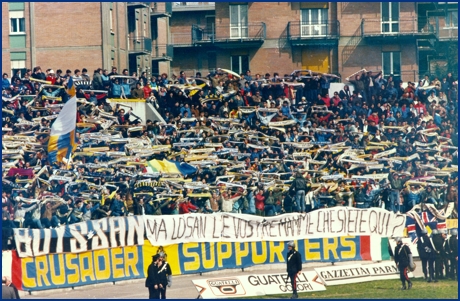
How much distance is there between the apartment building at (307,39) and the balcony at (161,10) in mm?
1756

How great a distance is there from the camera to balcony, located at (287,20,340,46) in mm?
30359

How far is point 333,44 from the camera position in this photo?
30.3 m

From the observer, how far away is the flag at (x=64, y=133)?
82.9 ft

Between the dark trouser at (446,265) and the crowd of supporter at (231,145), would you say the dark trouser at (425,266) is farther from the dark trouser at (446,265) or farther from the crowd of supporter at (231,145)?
the crowd of supporter at (231,145)

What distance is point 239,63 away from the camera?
3017 centimetres

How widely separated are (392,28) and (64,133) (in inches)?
477

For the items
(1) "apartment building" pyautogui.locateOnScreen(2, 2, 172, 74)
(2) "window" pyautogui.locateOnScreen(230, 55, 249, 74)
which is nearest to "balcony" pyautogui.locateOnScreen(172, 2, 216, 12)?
A: (1) "apartment building" pyautogui.locateOnScreen(2, 2, 172, 74)

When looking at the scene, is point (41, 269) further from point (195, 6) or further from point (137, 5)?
point (137, 5)

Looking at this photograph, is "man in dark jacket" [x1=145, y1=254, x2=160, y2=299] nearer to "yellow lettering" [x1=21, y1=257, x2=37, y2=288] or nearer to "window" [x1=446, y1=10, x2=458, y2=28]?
"yellow lettering" [x1=21, y1=257, x2=37, y2=288]

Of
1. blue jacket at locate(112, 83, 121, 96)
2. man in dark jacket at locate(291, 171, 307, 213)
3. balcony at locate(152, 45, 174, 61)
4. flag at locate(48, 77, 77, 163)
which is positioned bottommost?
man in dark jacket at locate(291, 171, 307, 213)

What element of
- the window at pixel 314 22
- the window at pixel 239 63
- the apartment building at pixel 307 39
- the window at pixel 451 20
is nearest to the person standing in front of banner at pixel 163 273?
the apartment building at pixel 307 39

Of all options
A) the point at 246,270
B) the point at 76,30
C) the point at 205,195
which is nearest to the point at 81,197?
the point at 205,195

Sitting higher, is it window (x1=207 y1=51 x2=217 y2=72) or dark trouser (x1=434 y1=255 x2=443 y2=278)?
window (x1=207 y1=51 x2=217 y2=72)

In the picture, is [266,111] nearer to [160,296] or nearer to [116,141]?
[116,141]
